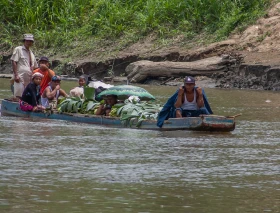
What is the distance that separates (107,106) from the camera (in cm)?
1333

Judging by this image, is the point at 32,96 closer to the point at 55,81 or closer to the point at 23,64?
the point at 55,81

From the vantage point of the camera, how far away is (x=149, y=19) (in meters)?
25.4

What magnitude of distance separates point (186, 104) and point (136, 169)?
3.82 metres

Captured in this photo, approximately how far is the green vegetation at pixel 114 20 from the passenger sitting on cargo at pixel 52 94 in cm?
966

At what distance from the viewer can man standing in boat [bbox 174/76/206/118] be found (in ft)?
40.3

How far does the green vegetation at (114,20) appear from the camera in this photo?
947 inches

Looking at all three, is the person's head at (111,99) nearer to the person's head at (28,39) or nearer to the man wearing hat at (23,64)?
the person's head at (28,39)

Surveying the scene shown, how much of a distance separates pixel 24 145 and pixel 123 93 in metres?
3.12

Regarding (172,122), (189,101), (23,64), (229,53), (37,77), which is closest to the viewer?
(172,122)

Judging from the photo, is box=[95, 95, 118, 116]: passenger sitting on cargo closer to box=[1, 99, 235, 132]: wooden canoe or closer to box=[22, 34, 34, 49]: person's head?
box=[1, 99, 235, 132]: wooden canoe

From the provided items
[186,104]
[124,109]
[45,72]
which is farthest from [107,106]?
[45,72]

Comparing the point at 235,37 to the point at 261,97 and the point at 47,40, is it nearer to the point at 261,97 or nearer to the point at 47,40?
the point at 261,97

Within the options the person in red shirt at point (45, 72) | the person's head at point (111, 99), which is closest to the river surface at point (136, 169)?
the person's head at point (111, 99)

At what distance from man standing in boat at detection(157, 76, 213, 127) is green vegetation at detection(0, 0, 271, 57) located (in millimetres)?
10990
